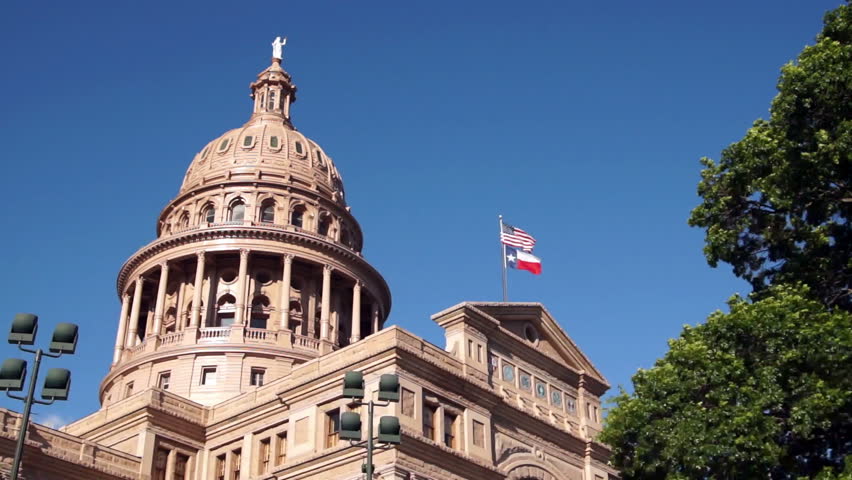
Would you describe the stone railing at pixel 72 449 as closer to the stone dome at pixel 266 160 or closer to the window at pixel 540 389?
the window at pixel 540 389

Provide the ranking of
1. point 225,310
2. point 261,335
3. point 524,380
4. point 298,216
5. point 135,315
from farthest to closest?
point 298,216
point 135,315
point 225,310
point 261,335
point 524,380

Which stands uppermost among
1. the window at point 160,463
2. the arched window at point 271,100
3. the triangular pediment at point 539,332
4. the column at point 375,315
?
the arched window at point 271,100

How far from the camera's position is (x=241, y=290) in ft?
226

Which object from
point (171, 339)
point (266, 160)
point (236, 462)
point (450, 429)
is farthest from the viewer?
point (266, 160)

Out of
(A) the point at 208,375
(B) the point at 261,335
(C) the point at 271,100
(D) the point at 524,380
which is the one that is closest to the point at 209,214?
(B) the point at 261,335

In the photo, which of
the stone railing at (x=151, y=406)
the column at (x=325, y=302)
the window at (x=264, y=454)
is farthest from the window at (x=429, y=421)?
the column at (x=325, y=302)

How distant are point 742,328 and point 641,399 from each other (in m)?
4.11

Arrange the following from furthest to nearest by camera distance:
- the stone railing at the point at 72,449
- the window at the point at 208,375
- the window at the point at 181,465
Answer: the window at the point at 208,375, the window at the point at 181,465, the stone railing at the point at 72,449

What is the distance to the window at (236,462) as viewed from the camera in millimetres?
49094

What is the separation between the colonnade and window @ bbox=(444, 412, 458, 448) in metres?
23.6

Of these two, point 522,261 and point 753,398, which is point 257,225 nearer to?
point 522,261

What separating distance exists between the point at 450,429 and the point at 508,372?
690 centimetres

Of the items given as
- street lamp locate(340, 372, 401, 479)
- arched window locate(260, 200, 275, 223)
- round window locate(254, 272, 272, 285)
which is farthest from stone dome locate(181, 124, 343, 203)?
street lamp locate(340, 372, 401, 479)

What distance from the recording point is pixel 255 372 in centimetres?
6544
